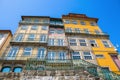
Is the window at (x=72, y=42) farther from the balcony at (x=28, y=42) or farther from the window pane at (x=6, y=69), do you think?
the window pane at (x=6, y=69)

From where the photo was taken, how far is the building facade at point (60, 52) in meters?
13.5

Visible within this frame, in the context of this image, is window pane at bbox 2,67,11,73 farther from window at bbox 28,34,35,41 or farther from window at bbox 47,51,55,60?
window at bbox 28,34,35,41

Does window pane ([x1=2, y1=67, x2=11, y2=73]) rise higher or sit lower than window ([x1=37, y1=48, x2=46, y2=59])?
lower

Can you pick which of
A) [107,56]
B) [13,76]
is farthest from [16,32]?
[107,56]

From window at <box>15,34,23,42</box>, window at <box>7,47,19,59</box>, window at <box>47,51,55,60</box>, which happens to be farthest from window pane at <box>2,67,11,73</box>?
window at <box>47,51,55,60</box>

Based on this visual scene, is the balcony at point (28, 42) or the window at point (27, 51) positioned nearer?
the window at point (27, 51)

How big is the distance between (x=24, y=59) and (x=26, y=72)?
500cm

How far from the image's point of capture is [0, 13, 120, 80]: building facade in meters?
13.5

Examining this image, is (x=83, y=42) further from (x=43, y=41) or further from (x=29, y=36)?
(x=29, y=36)

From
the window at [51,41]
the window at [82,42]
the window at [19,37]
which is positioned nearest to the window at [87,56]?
the window at [82,42]

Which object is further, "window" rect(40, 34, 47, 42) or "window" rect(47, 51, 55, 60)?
"window" rect(40, 34, 47, 42)

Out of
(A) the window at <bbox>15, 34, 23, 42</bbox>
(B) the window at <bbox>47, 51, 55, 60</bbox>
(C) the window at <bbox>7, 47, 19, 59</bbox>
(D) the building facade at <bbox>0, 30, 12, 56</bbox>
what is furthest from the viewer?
(A) the window at <bbox>15, 34, 23, 42</bbox>

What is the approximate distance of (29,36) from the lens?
74.6ft

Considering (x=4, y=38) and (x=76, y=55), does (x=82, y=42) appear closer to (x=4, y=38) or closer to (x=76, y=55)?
(x=76, y=55)
